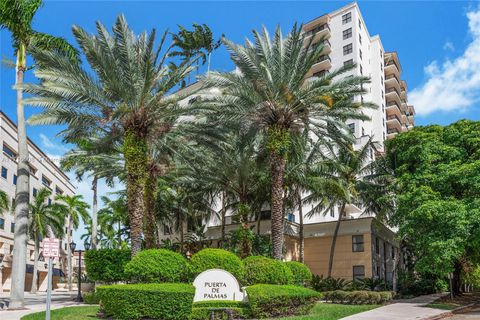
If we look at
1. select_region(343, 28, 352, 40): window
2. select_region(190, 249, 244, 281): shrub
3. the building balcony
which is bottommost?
select_region(190, 249, 244, 281): shrub

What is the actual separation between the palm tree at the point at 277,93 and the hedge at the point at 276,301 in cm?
407

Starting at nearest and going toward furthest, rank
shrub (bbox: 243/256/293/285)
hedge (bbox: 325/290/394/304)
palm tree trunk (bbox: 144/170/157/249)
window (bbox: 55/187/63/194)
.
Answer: shrub (bbox: 243/256/293/285) → hedge (bbox: 325/290/394/304) → palm tree trunk (bbox: 144/170/157/249) → window (bbox: 55/187/63/194)

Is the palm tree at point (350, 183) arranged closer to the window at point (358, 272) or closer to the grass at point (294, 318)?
the window at point (358, 272)

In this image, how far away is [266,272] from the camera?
847 inches

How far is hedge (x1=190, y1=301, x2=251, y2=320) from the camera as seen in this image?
18125mm

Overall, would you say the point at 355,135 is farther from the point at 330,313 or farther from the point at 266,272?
the point at 330,313

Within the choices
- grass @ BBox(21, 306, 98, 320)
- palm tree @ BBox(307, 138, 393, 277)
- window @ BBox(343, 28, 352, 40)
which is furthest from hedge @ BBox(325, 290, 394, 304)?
window @ BBox(343, 28, 352, 40)

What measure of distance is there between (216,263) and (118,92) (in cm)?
888

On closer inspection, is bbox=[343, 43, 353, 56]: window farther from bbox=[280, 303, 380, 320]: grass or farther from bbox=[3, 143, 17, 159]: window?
bbox=[280, 303, 380, 320]: grass

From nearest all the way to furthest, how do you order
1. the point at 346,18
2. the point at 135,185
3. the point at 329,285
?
the point at 135,185
the point at 329,285
the point at 346,18

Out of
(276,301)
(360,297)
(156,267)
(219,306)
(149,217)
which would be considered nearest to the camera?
(276,301)

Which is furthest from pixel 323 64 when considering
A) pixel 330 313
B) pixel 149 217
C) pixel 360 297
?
pixel 330 313

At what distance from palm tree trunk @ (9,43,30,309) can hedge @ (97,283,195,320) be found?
9469mm

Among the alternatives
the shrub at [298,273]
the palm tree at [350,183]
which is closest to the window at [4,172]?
the palm tree at [350,183]
